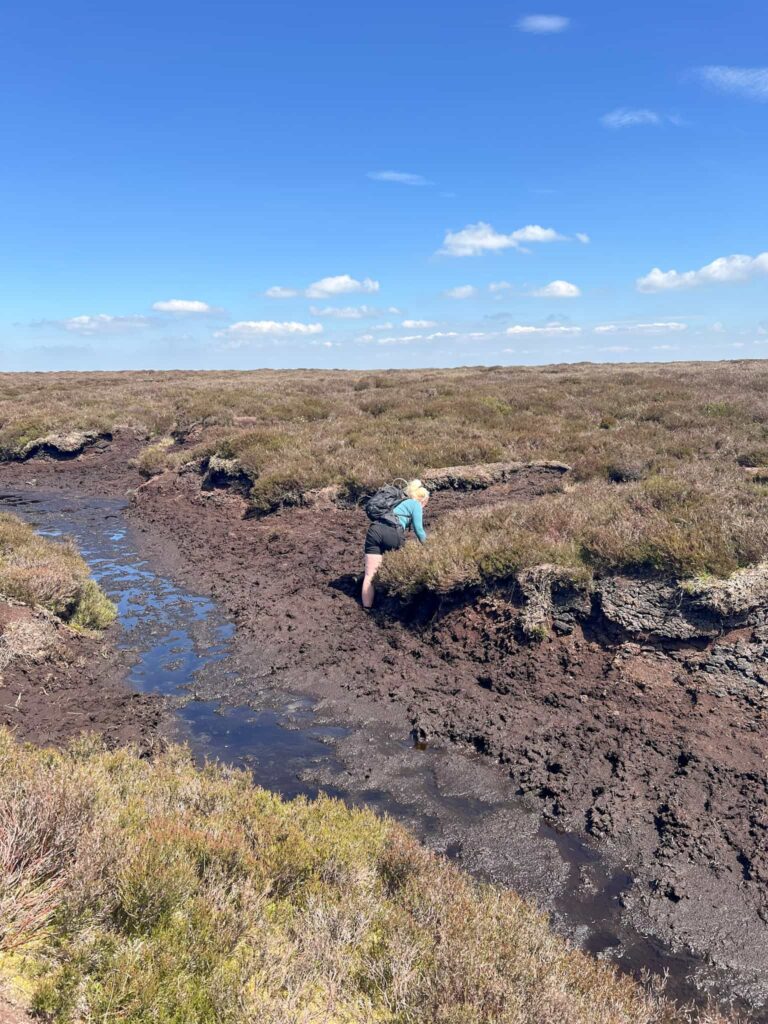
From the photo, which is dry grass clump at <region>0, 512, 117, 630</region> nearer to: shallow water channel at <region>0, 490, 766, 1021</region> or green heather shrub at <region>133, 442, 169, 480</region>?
shallow water channel at <region>0, 490, 766, 1021</region>

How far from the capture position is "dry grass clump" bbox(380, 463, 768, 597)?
849 cm

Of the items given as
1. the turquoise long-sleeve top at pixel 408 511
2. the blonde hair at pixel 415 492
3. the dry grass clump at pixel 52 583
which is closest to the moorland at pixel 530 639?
the dry grass clump at pixel 52 583

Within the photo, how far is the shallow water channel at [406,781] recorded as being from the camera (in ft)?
16.0

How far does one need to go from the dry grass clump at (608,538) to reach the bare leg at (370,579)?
1.18ft

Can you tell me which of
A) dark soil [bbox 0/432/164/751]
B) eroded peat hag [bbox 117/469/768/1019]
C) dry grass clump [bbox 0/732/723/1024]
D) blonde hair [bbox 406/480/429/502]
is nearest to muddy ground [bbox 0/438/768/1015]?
eroded peat hag [bbox 117/469/768/1019]

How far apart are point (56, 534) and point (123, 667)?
9.39 m

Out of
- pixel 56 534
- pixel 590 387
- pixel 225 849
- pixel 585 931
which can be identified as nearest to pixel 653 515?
pixel 585 931

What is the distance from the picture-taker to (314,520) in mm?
15688

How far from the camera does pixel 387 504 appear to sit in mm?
11234

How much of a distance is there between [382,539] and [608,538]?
12.0 feet

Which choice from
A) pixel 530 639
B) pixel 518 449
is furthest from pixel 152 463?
pixel 530 639

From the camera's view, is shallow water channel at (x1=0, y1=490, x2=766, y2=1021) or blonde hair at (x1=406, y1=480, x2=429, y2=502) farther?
blonde hair at (x1=406, y1=480, x2=429, y2=502)

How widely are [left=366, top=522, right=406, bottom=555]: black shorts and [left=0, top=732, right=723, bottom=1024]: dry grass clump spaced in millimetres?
6466

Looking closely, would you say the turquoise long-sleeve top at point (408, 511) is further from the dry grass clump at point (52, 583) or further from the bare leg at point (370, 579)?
the dry grass clump at point (52, 583)
